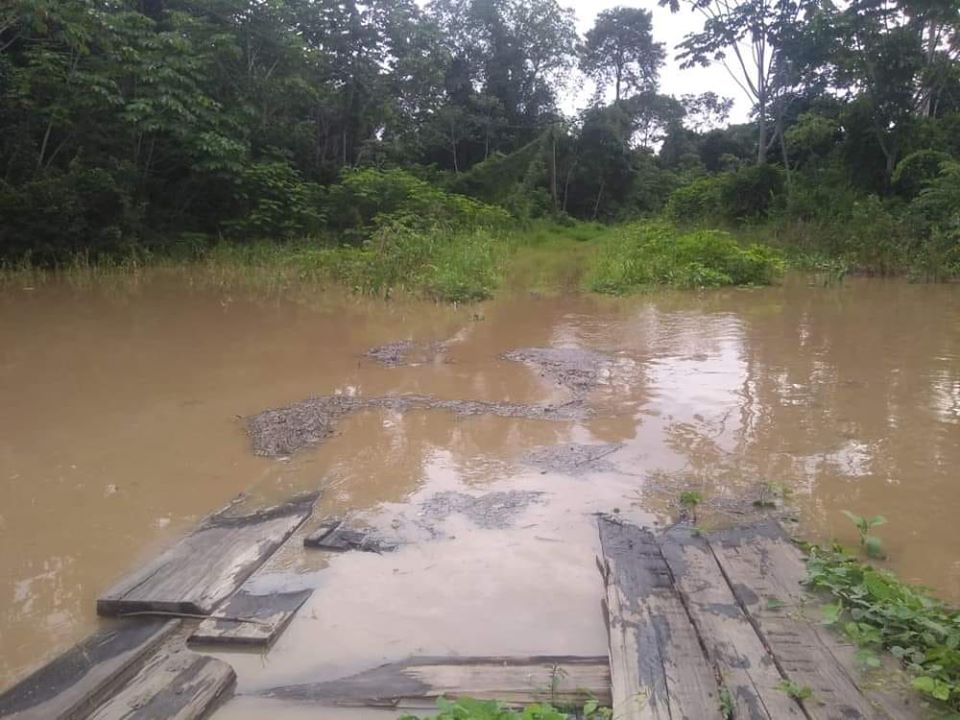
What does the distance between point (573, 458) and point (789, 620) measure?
2.06 metres

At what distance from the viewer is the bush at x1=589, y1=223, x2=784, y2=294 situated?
1252cm

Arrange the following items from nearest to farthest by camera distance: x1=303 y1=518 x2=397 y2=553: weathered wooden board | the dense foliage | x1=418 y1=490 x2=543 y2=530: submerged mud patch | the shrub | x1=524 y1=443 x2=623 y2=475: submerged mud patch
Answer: x1=303 y1=518 x2=397 y2=553: weathered wooden board, x1=418 y1=490 x2=543 y2=530: submerged mud patch, x1=524 y1=443 x2=623 y2=475: submerged mud patch, the dense foliage, the shrub

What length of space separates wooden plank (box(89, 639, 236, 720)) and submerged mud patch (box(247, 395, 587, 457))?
2.21 m

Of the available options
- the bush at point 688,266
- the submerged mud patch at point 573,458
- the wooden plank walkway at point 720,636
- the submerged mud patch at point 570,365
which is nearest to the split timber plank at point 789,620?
the wooden plank walkway at point 720,636

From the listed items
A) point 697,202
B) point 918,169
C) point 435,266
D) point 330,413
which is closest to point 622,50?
point 697,202

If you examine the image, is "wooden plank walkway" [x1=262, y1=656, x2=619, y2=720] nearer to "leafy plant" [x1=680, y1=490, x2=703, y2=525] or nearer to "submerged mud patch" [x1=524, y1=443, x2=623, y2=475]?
"leafy plant" [x1=680, y1=490, x2=703, y2=525]

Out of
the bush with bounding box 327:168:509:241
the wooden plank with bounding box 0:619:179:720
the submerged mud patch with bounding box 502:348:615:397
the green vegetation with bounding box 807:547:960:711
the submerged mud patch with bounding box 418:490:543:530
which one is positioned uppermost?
the bush with bounding box 327:168:509:241

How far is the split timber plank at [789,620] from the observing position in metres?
2.19

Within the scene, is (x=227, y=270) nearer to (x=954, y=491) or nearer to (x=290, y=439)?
(x=290, y=439)

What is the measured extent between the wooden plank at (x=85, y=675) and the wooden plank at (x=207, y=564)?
12cm

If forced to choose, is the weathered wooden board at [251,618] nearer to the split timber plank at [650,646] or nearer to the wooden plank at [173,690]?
the wooden plank at [173,690]

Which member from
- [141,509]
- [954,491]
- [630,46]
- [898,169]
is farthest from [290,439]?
[630,46]

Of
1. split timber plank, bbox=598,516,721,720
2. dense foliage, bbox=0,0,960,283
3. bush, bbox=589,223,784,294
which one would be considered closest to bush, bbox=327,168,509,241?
dense foliage, bbox=0,0,960,283

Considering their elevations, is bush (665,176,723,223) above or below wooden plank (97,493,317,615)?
above
